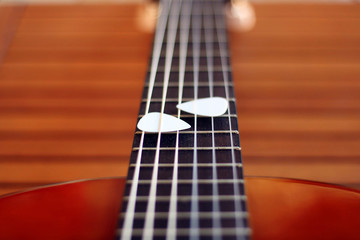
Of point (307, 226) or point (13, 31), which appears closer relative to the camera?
point (307, 226)

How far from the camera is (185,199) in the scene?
485 millimetres

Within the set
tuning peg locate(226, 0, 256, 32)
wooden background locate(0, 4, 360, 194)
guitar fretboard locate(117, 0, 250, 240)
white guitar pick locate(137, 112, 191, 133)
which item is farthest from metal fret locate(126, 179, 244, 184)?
tuning peg locate(226, 0, 256, 32)

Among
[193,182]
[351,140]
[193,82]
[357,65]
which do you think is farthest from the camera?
[357,65]

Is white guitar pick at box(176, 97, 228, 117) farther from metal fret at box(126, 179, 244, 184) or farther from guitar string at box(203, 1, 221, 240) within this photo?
metal fret at box(126, 179, 244, 184)

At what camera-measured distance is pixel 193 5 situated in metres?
1.10

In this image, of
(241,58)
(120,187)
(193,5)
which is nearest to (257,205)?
(120,187)

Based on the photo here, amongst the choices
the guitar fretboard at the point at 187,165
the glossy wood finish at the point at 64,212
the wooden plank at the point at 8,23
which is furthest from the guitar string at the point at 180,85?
the wooden plank at the point at 8,23

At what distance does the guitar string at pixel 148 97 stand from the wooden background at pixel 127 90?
116 mm

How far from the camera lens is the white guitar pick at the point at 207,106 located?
628 millimetres

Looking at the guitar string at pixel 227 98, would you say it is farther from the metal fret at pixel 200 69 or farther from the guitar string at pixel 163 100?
the guitar string at pixel 163 100

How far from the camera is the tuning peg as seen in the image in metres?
1.13

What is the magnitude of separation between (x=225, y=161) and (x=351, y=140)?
1.50 feet

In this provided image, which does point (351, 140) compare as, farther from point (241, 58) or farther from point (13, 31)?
point (13, 31)

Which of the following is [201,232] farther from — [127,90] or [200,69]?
[127,90]
